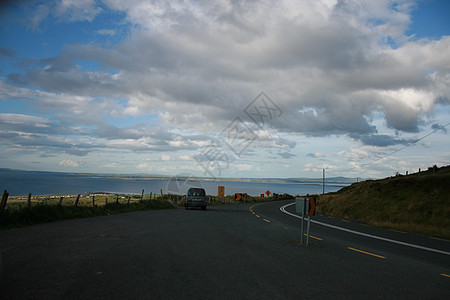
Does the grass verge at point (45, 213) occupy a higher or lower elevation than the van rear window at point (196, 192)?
lower

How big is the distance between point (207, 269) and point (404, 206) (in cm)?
2179

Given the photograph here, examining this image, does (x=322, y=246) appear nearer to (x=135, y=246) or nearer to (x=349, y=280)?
(x=349, y=280)

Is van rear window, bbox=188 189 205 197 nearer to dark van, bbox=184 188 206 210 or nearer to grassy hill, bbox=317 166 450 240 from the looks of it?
dark van, bbox=184 188 206 210

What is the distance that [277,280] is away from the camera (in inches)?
241

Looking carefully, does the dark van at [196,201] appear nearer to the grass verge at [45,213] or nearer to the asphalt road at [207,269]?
the grass verge at [45,213]

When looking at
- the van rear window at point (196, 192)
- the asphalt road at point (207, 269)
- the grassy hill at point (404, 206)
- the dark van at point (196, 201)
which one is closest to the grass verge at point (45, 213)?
the asphalt road at point (207, 269)

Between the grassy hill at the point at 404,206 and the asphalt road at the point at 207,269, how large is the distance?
374 inches

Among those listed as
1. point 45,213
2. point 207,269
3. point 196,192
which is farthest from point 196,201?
point 207,269

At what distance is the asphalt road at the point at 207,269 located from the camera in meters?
5.32

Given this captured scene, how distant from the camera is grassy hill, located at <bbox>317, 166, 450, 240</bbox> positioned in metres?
19.0

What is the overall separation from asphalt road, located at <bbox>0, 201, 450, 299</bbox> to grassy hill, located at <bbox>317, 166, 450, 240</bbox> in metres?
9.51

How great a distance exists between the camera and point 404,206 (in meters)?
23.6

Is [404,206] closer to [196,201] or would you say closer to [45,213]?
[196,201]

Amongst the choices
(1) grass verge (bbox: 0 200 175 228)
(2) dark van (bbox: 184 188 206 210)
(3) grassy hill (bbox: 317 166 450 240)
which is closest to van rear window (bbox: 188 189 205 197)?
(2) dark van (bbox: 184 188 206 210)
